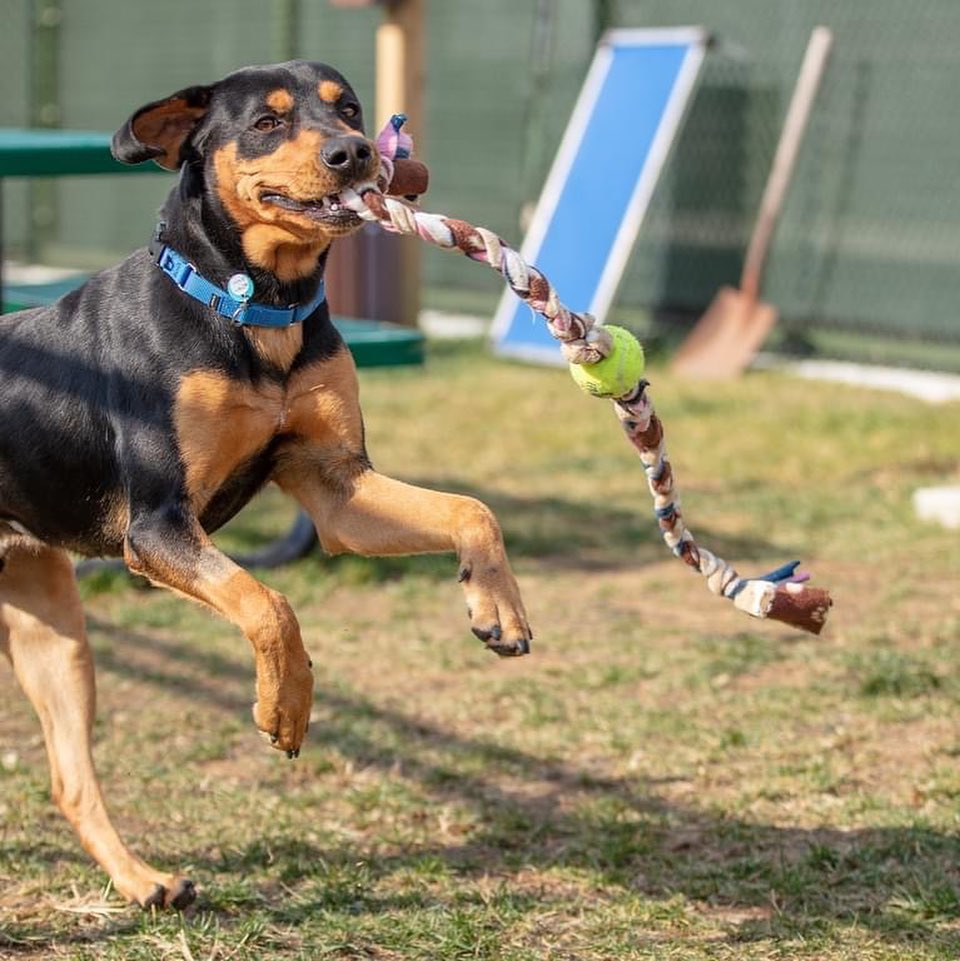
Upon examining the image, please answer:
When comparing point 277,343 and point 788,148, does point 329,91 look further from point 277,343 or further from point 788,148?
point 788,148

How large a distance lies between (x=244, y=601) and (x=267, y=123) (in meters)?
1.03

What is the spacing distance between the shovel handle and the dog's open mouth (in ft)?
26.2

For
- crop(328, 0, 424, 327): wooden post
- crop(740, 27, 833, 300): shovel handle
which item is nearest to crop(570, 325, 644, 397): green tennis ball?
crop(328, 0, 424, 327): wooden post

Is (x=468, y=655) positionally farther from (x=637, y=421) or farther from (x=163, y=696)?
(x=637, y=421)

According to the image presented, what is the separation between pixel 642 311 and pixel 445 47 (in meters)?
2.80

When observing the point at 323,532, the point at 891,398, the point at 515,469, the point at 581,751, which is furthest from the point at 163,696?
the point at 891,398

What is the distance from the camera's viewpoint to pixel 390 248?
334 inches

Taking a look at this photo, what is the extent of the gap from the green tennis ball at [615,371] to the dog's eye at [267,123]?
82 cm

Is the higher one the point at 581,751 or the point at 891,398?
the point at 581,751

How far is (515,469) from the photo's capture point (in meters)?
8.70

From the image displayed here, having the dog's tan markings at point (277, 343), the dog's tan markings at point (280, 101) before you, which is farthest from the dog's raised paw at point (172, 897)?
the dog's tan markings at point (280, 101)

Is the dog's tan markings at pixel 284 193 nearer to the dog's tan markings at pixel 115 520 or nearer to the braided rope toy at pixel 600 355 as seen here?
the braided rope toy at pixel 600 355

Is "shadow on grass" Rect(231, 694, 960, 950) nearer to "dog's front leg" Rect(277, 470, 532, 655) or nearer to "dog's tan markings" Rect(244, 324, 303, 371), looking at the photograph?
"dog's front leg" Rect(277, 470, 532, 655)

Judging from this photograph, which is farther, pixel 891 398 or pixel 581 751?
pixel 891 398
